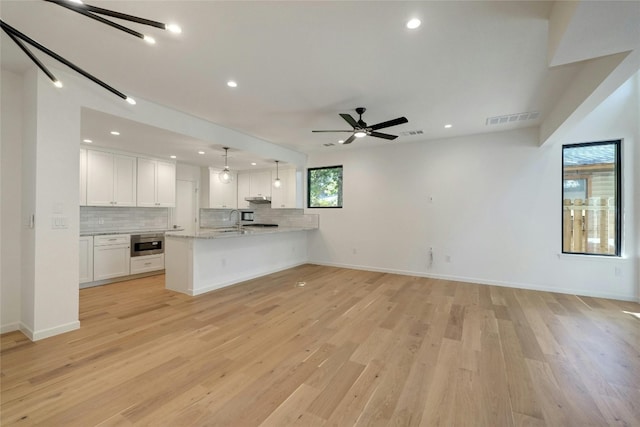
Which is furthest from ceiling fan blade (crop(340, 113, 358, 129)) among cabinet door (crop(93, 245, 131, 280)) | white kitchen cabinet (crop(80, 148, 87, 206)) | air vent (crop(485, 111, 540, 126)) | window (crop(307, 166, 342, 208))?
cabinet door (crop(93, 245, 131, 280))

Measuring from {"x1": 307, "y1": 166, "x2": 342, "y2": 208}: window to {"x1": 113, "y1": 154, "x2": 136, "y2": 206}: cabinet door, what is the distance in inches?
153

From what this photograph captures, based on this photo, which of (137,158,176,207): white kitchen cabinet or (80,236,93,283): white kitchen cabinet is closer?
(80,236,93,283): white kitchen cabinet

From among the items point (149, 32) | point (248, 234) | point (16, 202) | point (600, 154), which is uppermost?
point (149, 32)

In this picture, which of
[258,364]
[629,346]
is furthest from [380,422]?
[629,346]

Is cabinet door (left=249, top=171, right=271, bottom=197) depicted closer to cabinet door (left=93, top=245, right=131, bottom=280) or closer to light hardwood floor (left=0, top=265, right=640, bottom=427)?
cabinet door (left=93, top=245, right=131, bottom=280)

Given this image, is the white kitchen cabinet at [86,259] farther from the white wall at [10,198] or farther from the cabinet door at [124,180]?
the white wall at [10,198]

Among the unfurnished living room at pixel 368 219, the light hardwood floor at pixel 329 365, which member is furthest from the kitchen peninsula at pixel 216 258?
the light hardwood floor at pixel 329 365

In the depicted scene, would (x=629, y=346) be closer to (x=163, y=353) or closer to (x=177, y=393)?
(x=177, y=393)

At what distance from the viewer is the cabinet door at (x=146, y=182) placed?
554 centimetres

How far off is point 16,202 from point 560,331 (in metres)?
6.26

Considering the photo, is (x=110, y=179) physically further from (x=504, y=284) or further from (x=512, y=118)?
(x=504, y=284)

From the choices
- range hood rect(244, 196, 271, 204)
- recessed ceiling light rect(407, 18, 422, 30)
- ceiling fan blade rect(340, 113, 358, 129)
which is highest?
recessed ceiling light rect(407, 18, 422, 30)

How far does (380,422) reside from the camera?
168 centimetres

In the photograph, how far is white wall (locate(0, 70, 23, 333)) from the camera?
9.25 feet
